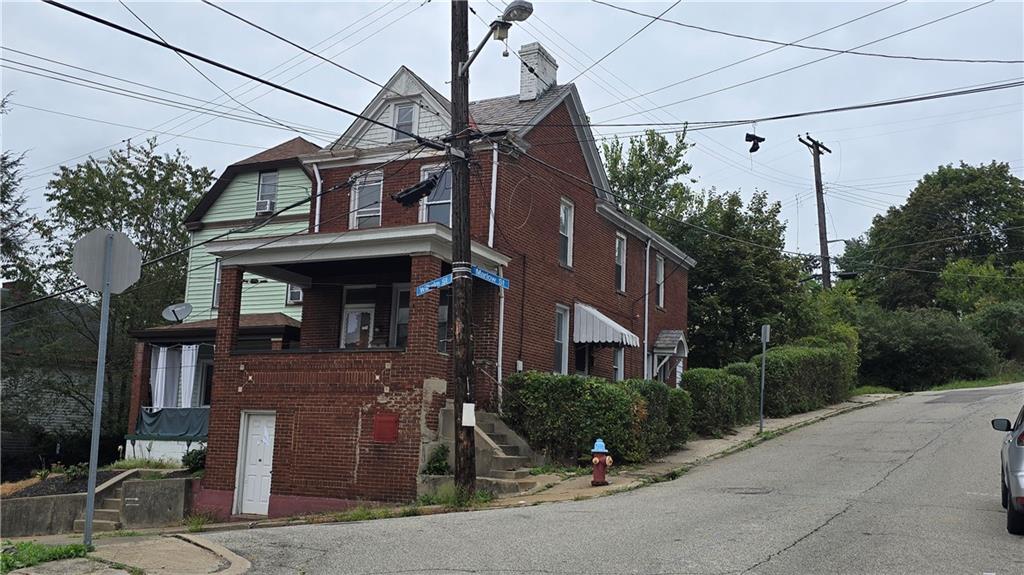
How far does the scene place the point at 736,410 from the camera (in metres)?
23.4

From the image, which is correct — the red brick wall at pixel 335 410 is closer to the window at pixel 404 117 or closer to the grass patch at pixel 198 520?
the grass patch at pixel 198 520

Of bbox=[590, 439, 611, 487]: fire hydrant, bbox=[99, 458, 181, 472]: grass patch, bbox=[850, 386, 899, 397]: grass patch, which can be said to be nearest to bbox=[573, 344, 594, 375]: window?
bbox=[590, 439, 611, 487]: fire hydrant

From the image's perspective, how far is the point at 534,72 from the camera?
2258 cm

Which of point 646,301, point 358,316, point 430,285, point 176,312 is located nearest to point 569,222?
point 358,316

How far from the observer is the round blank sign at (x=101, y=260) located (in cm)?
840

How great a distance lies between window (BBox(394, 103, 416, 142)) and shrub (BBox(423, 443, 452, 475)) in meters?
8.86

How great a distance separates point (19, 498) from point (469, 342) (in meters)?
12.7

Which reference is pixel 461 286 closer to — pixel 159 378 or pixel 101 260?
pixel 101 260

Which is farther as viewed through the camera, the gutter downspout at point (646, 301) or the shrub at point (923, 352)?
the shrub at point (923, 352)

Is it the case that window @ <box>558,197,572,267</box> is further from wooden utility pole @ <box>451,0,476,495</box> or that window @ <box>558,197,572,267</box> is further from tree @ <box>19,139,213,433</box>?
tree @ <box>19,139,213,433</box>

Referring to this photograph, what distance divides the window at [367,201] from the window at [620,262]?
24.8ft

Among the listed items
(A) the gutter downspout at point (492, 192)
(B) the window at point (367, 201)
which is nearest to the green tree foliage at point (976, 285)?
(A) the gutter downspout at point (492, 192)

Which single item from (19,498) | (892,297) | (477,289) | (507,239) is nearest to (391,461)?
(477,289)

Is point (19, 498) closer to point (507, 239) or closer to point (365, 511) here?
point (365, 511)
